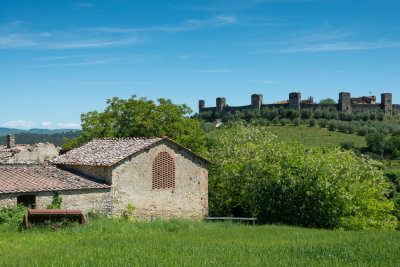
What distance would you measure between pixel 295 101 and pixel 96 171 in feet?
304

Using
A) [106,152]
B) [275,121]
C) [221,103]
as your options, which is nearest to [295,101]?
[275,121]

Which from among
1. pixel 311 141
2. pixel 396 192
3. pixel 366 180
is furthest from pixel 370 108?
pixel 366 180

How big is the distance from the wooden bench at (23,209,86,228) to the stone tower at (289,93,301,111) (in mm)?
96963

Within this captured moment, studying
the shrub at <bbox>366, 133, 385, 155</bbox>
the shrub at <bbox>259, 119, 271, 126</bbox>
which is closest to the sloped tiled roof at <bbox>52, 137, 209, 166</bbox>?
the shrub at <bbox>366, 133, 385, 155</bbox>

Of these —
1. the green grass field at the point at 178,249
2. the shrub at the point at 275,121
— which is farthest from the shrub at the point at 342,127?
the green grass field at the point at 178,249

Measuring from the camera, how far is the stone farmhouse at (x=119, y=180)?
2021 cm

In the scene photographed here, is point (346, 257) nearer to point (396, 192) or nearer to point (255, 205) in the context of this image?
point (255, 205)

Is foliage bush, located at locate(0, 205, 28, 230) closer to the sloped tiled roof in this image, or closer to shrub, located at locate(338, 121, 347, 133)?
the sloped tiled roof

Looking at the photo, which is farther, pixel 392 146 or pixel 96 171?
pixel 392 146

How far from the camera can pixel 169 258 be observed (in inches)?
426

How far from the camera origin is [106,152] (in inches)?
977

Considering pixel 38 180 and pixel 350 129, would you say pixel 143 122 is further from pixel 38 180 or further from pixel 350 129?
pixel 350 129

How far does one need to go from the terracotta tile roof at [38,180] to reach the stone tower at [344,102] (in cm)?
9618

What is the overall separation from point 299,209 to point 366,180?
18.6 ft
